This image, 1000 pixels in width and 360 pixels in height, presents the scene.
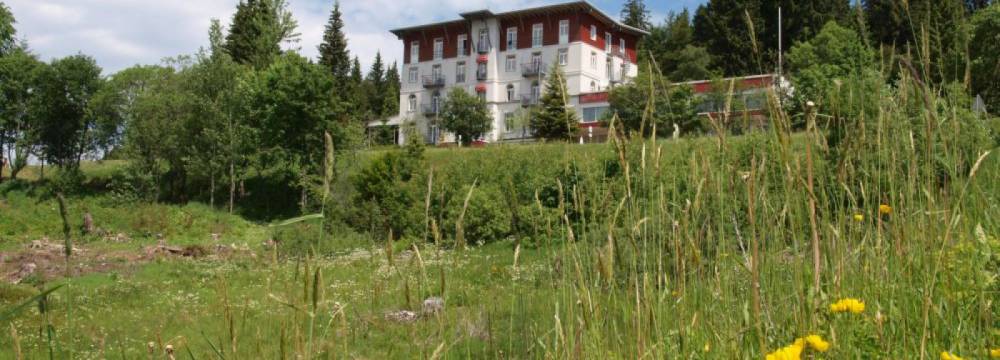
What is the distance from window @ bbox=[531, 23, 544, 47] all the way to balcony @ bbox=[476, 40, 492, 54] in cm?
320

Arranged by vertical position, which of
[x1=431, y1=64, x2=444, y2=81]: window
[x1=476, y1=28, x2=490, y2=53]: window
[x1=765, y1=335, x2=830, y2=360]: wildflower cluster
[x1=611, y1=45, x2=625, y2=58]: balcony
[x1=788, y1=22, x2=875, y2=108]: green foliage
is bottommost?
[x1=765, y1=335, x2=830, y2=360]: wildflower cluster

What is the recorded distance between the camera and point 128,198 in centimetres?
2702

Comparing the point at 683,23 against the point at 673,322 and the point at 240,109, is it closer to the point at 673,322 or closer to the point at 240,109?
the point at 240,109

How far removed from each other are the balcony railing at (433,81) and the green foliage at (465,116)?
742cm

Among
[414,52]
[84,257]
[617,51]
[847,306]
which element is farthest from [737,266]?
[414,52]

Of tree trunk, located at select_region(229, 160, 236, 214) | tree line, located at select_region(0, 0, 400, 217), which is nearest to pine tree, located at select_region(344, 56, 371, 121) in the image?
tree line, located at select_region(0, 0, 400, 217)

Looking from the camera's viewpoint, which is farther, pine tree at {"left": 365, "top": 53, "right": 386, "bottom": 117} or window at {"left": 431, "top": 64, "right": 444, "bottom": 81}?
pine tree at {"left": 365, "top": 53, "right": 386, "bottom": 117}

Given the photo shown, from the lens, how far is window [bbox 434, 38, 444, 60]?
5138cm

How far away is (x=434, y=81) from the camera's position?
5097 cm

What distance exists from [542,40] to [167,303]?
127ft

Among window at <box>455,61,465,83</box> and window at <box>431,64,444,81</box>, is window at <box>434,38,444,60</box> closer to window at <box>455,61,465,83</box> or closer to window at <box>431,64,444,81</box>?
window at <box>431,64,444,81</box>

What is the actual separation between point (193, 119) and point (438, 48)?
2504 centimetres

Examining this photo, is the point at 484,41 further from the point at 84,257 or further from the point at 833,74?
the point at 833,74

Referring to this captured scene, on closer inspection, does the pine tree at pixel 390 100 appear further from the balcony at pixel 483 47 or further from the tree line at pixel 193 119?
the tree line at pixel 193 119
